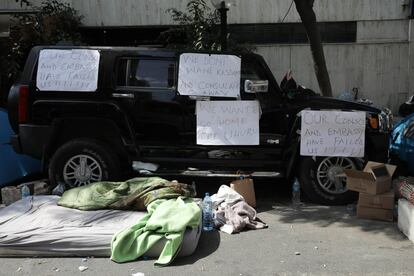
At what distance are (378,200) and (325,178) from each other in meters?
0.74

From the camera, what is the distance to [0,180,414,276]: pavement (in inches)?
172

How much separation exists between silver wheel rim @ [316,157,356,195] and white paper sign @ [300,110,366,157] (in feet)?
0.46

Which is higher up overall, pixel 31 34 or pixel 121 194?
pixel 31 34

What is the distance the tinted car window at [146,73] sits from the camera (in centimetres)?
627

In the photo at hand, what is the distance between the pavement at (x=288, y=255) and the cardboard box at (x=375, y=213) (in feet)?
0.28

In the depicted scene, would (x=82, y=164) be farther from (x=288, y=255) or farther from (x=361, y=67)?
(x=361, y=67)

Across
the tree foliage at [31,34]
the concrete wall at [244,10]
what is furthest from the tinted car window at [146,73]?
the concrete wall at [244,10]

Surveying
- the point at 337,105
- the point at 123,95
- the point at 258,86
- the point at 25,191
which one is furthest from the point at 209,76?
the point at 25,191

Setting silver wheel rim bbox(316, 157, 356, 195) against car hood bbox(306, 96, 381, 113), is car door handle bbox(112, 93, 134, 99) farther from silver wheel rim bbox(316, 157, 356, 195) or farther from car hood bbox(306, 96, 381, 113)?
silver wheel rim bbox(316, 157, 356, 195)

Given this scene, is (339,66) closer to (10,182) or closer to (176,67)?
(176,67)

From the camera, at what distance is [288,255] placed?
4.70m

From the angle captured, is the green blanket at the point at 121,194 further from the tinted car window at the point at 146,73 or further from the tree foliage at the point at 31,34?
the tree foliage at the point at 31,34

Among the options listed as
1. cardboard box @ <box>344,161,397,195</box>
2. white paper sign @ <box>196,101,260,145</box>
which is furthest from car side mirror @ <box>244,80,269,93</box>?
cardboard box @ <box>344,161,397,195</box>

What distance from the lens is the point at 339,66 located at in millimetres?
13391
